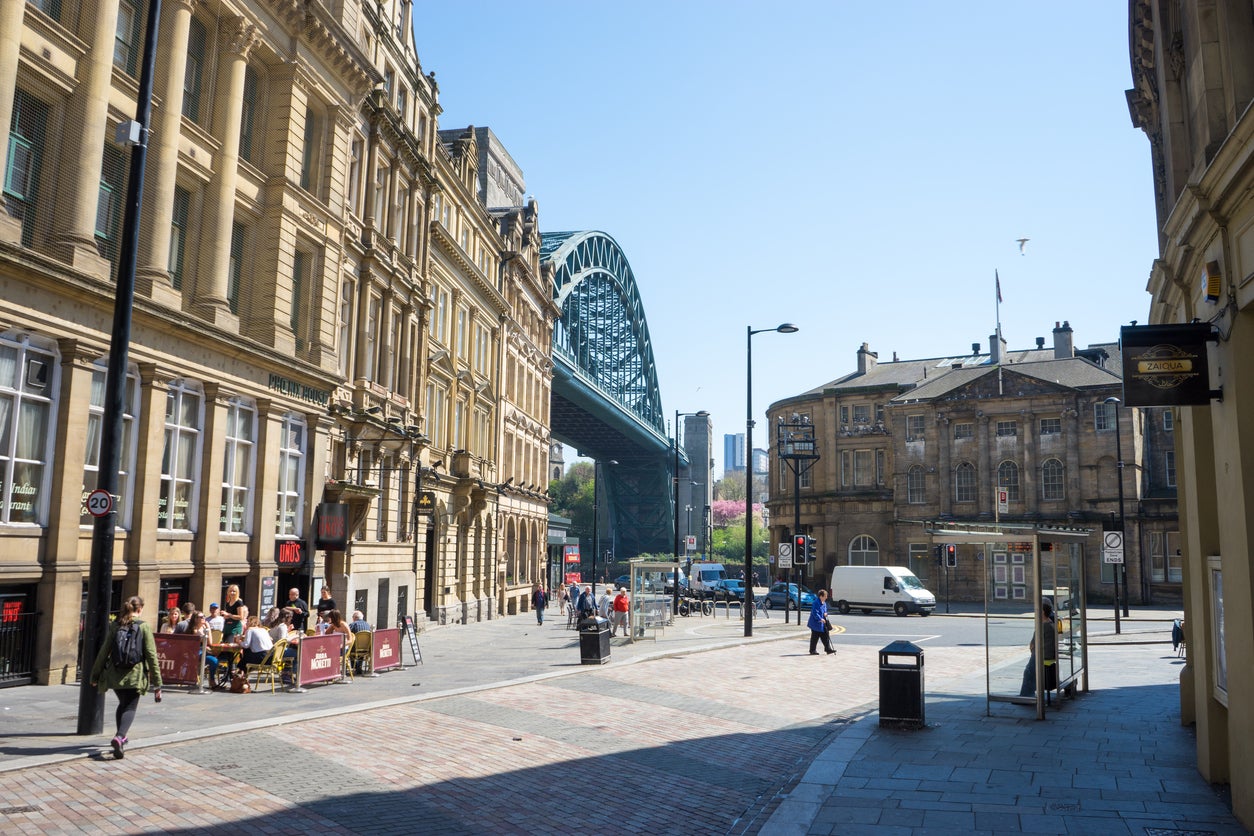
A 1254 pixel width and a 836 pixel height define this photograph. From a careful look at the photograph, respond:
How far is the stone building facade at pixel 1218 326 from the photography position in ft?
29.5

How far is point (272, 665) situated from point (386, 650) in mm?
3417

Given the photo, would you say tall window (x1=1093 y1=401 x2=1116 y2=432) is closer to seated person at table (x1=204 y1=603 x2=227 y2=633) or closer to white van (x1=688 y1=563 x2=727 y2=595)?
white van (x1=688 y1=563 x2=727 y2=595)

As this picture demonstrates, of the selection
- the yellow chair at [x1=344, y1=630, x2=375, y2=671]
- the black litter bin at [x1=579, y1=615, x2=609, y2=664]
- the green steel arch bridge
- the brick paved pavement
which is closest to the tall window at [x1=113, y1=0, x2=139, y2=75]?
the brick paved pavement

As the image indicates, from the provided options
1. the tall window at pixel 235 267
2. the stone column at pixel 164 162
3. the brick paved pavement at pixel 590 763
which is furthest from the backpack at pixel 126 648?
the tall window at pixel 235 267

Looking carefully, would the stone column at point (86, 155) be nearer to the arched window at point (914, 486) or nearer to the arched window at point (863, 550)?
the arched window at point (914, 486)

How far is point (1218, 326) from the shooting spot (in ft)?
32.2

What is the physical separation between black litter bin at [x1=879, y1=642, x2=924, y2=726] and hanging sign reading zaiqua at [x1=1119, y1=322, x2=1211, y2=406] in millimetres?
6155

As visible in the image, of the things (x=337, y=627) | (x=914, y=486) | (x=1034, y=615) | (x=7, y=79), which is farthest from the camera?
(x=914, y=486)

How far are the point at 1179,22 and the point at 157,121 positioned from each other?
19075 millimetres

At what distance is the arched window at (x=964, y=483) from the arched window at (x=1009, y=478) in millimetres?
1726

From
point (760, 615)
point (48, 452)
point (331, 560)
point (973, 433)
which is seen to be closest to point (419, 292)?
point (331, 560)

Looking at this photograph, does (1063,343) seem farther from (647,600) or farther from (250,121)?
(250,121)

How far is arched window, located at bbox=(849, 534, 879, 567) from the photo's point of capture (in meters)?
74.4

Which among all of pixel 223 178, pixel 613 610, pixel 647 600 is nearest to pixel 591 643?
pixel 613 610
